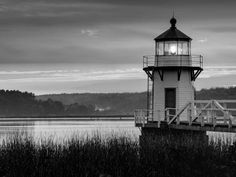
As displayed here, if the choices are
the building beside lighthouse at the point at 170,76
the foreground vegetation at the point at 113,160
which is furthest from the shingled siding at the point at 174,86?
the foreground vegetation at the point at 113,160

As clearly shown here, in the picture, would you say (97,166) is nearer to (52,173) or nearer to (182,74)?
(52,173)

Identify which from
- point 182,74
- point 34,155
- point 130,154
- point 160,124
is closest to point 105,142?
point 130,154

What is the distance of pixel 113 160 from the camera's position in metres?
27.6

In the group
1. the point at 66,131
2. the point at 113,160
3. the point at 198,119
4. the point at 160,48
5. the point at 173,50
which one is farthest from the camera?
the point at 66,131

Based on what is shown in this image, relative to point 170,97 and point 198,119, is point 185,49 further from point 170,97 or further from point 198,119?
point 198,119

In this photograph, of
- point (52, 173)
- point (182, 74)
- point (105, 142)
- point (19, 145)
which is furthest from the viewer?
point (182, 74)

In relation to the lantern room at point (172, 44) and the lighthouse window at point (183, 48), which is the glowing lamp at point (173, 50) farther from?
the lighthouse window at point (183, 48)

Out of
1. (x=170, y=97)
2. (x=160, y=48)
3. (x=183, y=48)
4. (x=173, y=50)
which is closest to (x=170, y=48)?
(x=173, y=50)

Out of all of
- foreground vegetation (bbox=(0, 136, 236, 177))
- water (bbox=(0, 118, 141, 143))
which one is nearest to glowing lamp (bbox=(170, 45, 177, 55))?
water (bbox=(0, 118, 141, 143))

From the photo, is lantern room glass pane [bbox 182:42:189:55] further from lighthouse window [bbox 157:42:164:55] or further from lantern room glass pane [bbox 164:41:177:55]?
lighthouse window [bbox 157:42:164:55]

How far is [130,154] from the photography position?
92.8 feet

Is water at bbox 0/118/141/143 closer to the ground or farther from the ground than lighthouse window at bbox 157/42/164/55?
closer to the ground

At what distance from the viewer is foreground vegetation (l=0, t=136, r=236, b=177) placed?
26484 mm

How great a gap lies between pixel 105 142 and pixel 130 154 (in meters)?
2.17
